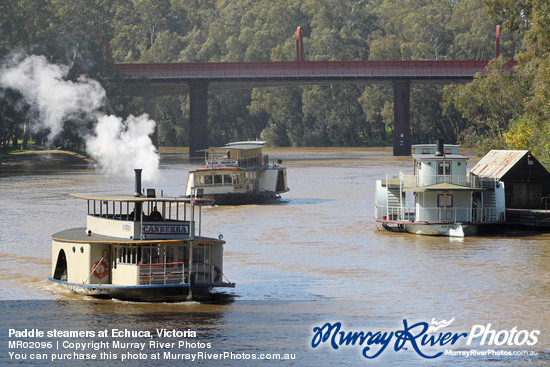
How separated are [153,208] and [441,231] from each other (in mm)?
26537

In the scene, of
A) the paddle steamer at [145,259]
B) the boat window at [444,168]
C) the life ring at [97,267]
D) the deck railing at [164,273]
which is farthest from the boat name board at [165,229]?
the boat window at [444,168]

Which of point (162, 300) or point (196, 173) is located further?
point (196, 173)

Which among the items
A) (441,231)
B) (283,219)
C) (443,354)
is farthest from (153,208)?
(283,219)

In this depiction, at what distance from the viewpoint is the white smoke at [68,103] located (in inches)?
5595

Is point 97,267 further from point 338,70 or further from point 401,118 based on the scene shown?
point 401,118

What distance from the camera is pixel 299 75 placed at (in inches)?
6614

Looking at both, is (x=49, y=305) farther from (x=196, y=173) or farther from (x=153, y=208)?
(x=196, y=173)

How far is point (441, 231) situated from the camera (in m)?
66.9

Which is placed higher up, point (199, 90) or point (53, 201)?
point (199, 90)

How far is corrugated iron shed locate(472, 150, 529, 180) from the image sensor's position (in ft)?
242

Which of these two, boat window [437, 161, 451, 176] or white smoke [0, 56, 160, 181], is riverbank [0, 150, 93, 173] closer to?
white smoke [0, 56, 160, 181]

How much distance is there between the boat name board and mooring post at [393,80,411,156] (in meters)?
131
